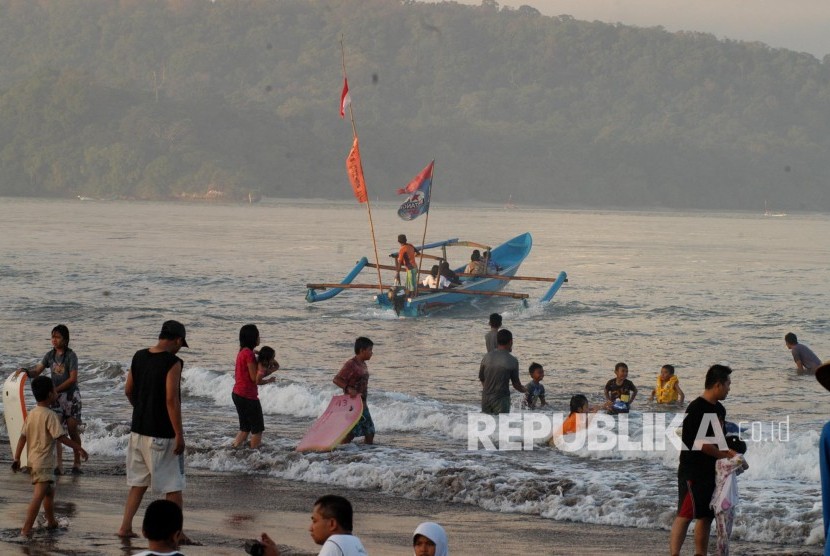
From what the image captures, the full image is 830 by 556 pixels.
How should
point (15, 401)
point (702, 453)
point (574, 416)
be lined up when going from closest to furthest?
point (702, 453)
point (15, 401)
point (574, 416)

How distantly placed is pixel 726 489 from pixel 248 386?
4.72 m

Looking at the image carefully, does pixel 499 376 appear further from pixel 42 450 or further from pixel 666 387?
pixel 42 450

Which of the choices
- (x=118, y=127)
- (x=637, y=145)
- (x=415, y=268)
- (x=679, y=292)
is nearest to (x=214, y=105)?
(x=118, y=127)

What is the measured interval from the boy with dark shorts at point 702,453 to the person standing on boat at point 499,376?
4860mm

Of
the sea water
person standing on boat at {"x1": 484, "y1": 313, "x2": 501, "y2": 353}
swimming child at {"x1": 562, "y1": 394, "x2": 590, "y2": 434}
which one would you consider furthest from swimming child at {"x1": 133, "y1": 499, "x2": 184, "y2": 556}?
person standing on boat at {"x1": 484, "y1": 313, "x2": 501, "y2": 353}

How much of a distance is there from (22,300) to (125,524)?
79.0 ft

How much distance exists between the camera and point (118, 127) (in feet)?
497

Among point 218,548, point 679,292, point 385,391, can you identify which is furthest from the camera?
point 679,292

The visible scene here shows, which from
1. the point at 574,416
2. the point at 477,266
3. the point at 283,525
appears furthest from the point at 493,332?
the point at 477,266

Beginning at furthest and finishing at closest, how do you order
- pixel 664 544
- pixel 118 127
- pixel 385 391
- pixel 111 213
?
pixel 118 127 → pixel 111 213 → pixel 385 391 → pixel 664 544

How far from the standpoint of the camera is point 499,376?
12.4 metres

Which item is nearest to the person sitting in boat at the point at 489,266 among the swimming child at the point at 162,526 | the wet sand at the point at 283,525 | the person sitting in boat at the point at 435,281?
the person sitting in boat at the point at 435,281

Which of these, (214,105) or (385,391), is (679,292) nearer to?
(385,391)

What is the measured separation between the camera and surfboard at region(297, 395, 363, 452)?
11.2 meters
